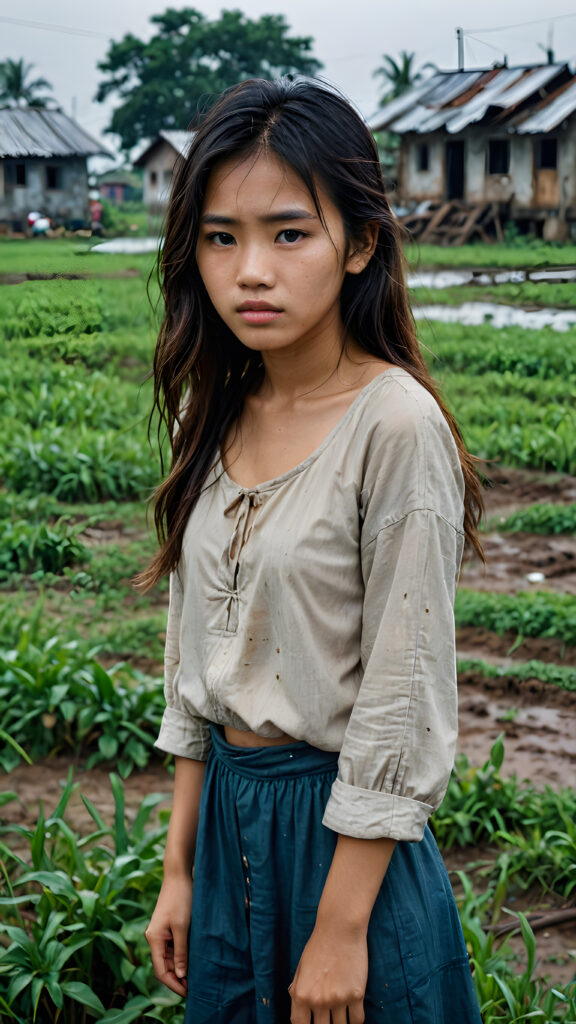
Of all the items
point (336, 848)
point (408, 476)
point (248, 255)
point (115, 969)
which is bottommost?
point (115, 969)

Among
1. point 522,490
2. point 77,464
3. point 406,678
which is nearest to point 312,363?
point 406,678

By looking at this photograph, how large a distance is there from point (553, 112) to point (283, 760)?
2.23m

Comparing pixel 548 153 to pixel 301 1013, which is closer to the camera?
pixel 301 1013

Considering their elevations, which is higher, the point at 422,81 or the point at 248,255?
the point at 422,81

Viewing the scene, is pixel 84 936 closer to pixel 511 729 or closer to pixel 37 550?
pixel 511 729

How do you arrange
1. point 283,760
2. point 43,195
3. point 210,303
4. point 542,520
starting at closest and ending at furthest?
point 283,760 → point 210,303 → point 43,195 → point 542,520

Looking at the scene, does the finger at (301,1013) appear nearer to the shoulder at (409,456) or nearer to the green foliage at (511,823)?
the shoulder at (409,456)

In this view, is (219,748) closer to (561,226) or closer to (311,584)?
(311,584)

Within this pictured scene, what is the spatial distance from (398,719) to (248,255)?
0.52 meters

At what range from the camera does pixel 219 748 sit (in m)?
1.31

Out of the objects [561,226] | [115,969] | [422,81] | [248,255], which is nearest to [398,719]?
[248,255]

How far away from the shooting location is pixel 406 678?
1.08 metres

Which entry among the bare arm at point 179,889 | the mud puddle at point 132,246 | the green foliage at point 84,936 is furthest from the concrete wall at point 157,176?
the bare arm at point 179,889

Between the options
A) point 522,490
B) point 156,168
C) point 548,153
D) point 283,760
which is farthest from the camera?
point 522,490
